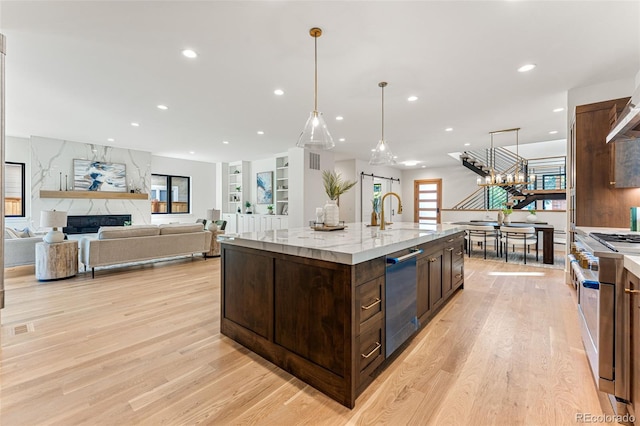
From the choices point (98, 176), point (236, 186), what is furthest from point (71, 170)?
point (236, 186)

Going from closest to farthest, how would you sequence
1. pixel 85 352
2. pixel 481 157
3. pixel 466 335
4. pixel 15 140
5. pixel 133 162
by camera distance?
pixel 85 352 → pixel 466 335 → pixel 15 140 → pixel 133 162 → pixel 481 157

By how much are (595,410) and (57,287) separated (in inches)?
224

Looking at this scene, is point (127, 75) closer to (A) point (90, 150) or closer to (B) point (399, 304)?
(B) point (399, 304)

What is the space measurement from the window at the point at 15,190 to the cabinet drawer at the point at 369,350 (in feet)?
29.1

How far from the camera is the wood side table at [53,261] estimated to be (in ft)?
13.7

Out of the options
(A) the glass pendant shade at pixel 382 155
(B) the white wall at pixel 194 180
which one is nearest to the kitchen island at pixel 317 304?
(A) the glass pendant shade at pixel 382 155

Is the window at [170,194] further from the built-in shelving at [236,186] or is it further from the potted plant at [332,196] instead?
the potted plant at [332,196]

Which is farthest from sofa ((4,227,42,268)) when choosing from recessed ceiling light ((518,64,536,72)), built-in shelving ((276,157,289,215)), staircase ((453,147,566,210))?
staircase ((453,147,566,210))

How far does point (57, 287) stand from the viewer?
12.9 ft

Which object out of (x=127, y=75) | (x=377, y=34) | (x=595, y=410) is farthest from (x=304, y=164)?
(x=595, y=410)

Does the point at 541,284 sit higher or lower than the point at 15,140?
lower

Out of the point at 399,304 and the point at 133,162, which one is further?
the point at 133,162

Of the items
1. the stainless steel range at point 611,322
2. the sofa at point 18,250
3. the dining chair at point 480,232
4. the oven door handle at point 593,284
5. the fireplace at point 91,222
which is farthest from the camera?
the fireplace at point 91,222

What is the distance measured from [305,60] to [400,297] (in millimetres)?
2542
